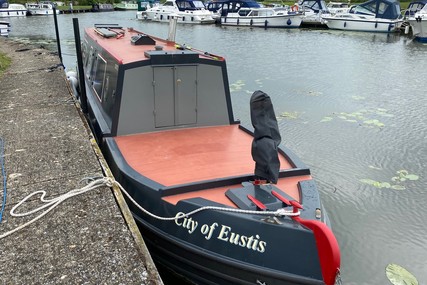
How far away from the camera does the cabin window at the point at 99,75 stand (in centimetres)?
734

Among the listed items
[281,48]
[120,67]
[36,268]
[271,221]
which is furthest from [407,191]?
[281,48]

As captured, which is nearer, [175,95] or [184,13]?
[175,95]

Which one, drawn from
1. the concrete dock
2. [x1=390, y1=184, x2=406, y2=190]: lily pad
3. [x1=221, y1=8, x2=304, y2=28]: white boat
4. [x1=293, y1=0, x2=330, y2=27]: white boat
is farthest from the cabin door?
[x1=293, y1=0, x2=330, y2=27]: white boat

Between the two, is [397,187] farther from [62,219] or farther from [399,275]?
[62,219]

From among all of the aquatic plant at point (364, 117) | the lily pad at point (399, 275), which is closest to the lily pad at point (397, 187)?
the lily pad at point (399, 275)

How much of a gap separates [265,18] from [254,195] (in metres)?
38.8

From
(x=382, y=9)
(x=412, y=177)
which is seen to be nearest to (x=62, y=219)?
(x=412, y=177)

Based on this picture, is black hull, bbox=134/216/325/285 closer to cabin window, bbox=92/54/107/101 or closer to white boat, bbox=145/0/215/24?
cabin window, bbox=92/54/107/101

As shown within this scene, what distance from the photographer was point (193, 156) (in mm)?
5391

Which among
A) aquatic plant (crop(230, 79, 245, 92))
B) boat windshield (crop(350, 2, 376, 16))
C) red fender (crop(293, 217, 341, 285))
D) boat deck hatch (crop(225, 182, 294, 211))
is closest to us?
red fender (crop(293, 217, 341, 285))

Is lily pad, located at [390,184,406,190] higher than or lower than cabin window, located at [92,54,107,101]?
lower

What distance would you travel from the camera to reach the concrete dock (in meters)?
3.34

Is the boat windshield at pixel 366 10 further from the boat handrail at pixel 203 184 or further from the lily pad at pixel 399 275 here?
the boat handrail at pixel 203 184

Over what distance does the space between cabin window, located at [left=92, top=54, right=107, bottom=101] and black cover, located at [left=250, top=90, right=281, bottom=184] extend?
407 centimetres
